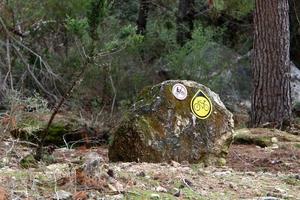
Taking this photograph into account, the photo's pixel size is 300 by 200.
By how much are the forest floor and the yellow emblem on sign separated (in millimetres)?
478

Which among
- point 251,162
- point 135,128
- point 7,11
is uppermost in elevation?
point 7,11

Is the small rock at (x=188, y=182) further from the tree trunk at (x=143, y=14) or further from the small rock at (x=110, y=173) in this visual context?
the tree trunk at (x=143, y=14)

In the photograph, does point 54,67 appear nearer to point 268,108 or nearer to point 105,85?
point 105,85

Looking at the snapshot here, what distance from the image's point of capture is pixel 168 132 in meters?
5.06

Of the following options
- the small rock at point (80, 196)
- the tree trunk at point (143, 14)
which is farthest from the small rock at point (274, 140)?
the tree trunk at point (143, 14)

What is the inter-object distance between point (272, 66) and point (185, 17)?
17.1 feet

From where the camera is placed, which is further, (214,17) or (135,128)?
(214,17)

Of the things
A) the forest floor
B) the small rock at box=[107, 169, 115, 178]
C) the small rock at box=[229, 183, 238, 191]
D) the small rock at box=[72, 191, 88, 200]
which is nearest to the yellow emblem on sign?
the forest floor

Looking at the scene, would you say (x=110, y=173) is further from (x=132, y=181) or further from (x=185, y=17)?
(x=185, y=17)

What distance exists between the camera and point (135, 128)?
5031 millimetres

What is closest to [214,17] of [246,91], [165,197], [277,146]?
[246,91]

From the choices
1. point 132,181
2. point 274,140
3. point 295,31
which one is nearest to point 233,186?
point 132,181

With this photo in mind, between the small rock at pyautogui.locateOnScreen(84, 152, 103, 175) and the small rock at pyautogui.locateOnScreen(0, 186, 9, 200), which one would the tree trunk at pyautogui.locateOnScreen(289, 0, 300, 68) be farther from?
the small rock at pyautogui.locateOnScreen(0, 186, 9, 200)

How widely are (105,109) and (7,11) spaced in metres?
2.17
